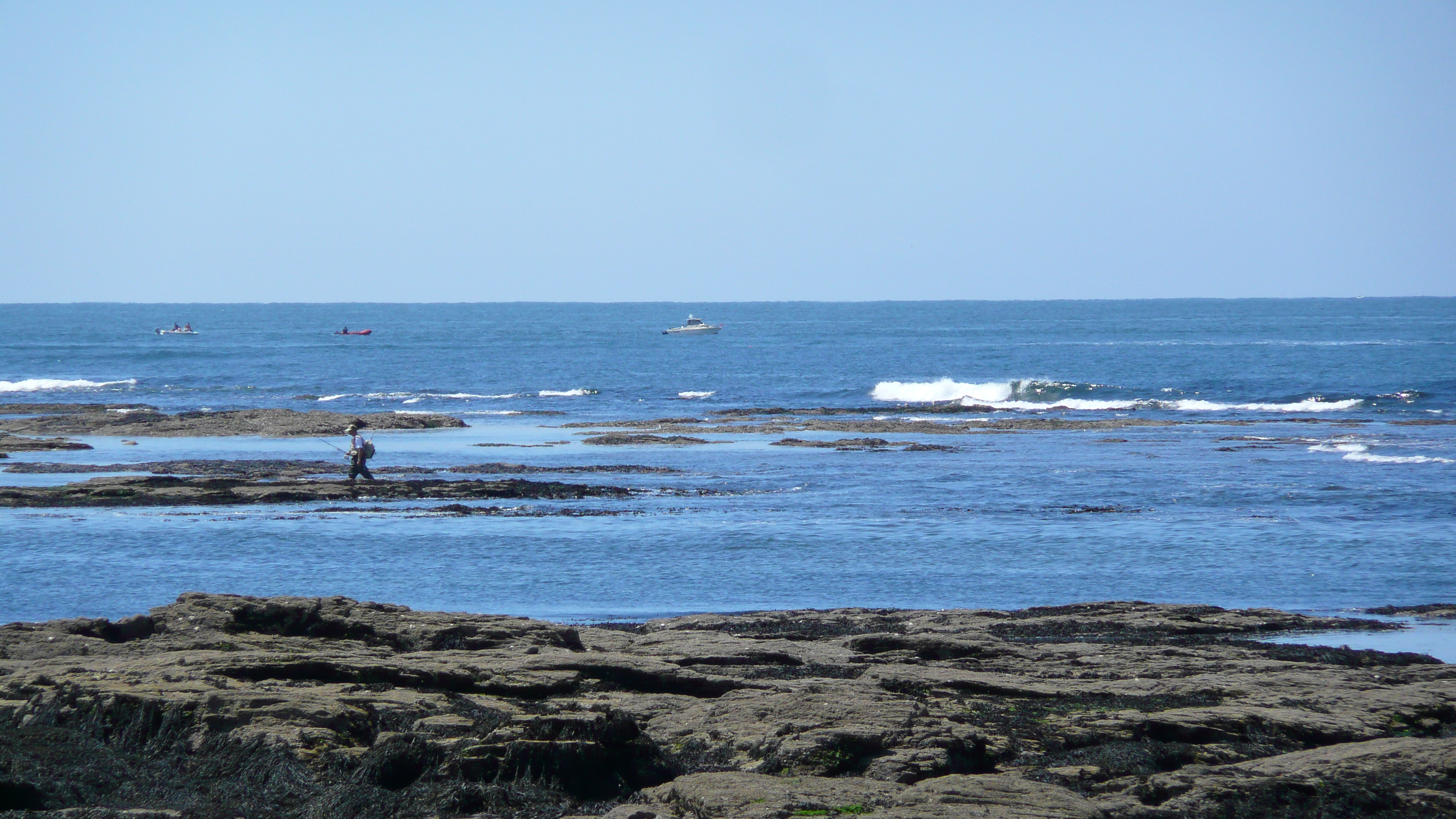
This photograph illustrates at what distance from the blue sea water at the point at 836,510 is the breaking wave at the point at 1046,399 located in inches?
7.9

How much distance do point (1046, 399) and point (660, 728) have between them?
46258 mm

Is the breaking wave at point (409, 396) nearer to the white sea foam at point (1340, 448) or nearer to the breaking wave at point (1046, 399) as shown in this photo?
the breaking wave at point (1046, 399)

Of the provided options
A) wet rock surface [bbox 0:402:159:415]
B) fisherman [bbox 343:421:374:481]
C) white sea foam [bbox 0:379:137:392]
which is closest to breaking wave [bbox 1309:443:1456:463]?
fisherman [bbox 343:421:374:481]

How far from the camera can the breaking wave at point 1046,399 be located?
44.1m

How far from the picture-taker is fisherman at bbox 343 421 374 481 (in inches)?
899

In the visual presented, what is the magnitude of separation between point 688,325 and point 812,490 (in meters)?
85.4

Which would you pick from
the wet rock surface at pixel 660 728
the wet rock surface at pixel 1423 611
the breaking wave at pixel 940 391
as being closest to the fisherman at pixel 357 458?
the wet rock surface at pixel 660 728

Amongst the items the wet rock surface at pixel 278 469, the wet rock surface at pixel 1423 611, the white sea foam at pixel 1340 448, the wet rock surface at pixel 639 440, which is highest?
the wet rock surface at pixel 1423 611

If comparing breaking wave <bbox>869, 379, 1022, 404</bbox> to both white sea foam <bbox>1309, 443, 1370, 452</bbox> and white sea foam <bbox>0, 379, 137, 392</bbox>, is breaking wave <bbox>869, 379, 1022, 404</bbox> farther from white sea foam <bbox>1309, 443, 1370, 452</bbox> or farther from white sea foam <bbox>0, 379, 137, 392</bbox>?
white sea foam <bbox>0, 379, 137, 392</bbox>

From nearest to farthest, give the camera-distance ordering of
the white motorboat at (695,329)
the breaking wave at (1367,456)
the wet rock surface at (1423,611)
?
the wet rock surface at (1423,611)
the breaking wave at (1367,456)
the white motorboat at (695,329)

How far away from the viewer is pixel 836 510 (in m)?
20.5

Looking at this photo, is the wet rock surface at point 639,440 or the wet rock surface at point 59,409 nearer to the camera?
the wet rock surface at point 639,440

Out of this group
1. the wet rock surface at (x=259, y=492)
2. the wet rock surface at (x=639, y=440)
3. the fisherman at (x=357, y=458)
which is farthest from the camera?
the wet rock surface at (x=639, y=440)

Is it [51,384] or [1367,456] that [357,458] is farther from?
[51,384]
